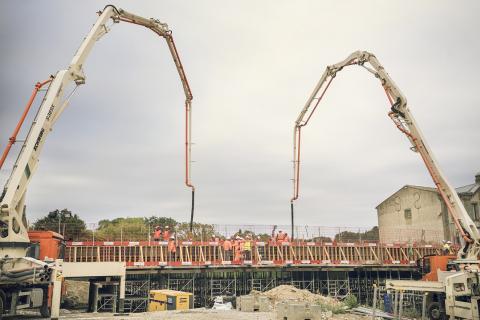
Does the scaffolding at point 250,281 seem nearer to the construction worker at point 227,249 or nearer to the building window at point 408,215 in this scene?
the construction worker at point 227,249

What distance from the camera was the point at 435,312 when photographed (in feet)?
60.1

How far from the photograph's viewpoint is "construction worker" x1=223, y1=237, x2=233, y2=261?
2658cm

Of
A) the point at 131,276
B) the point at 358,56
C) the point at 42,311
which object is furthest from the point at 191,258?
the point at 358,56

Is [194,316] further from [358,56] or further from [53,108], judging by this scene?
[358,56]


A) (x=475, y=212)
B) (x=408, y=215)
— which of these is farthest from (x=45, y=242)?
(x=475, y=212)

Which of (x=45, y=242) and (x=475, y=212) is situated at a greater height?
(x=475, y=212)

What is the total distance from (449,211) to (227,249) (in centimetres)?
1288

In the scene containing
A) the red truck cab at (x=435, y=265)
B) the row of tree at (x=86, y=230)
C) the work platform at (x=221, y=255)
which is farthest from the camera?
the row of tree at (x=86, y=230)

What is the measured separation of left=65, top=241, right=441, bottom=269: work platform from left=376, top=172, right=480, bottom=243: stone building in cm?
1122

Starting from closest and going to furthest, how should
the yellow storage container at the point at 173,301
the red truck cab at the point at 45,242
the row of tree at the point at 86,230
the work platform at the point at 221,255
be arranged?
the red truck cab at the point at 45,242 → the yellow storage container at the point at 173,301 → the work platform at the point at 221,255 → the row of tree at the point at 86,230

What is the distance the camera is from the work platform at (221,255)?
25.1 m

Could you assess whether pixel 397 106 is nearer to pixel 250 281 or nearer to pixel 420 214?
pixel 250 281

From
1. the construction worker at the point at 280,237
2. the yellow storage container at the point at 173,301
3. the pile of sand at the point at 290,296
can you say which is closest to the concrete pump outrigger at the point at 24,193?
the yellow storage container at the point at 173,301

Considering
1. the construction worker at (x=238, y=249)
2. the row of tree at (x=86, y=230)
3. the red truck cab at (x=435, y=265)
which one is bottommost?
the red truck cab at (x=435, y=265)
